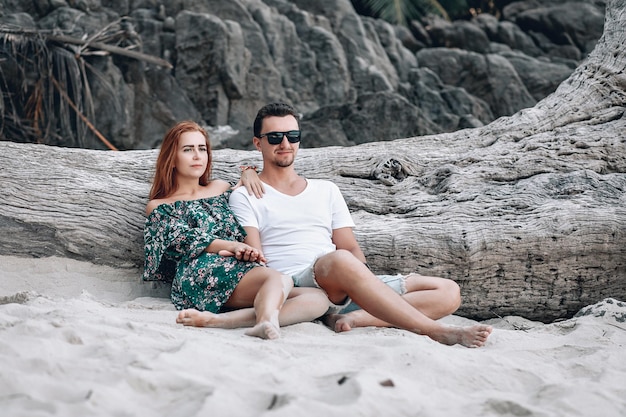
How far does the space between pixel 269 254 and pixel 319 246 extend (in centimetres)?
29

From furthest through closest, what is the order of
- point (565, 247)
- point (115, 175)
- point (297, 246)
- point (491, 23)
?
point (491, 23) → point (115, 175) → point (565, 247) → point (297, 246)

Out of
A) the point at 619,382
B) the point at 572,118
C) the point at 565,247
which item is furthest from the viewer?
the point at 572,118

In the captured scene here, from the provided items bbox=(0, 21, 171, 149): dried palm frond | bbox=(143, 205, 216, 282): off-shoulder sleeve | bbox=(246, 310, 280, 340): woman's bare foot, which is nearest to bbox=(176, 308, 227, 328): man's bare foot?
bbox=(246, 310, 280, 340): woman's bare foot

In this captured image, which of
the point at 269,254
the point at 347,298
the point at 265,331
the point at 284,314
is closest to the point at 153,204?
the point at 269,254

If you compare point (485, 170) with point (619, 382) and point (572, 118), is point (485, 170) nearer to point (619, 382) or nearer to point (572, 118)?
point (572, 118)

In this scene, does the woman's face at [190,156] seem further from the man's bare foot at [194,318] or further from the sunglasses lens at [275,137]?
the man's bare foot at [194,318]

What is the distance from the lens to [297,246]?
420 cm

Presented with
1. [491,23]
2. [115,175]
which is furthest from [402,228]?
[491,23]

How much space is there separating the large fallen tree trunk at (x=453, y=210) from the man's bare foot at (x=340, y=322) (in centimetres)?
84

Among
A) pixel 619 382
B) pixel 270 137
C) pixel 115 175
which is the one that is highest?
pixel 270 137

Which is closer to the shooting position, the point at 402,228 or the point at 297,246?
the point at 297,246

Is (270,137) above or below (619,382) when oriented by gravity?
above

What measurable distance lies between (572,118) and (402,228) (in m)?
1.88

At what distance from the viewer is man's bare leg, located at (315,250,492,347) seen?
3527mm
